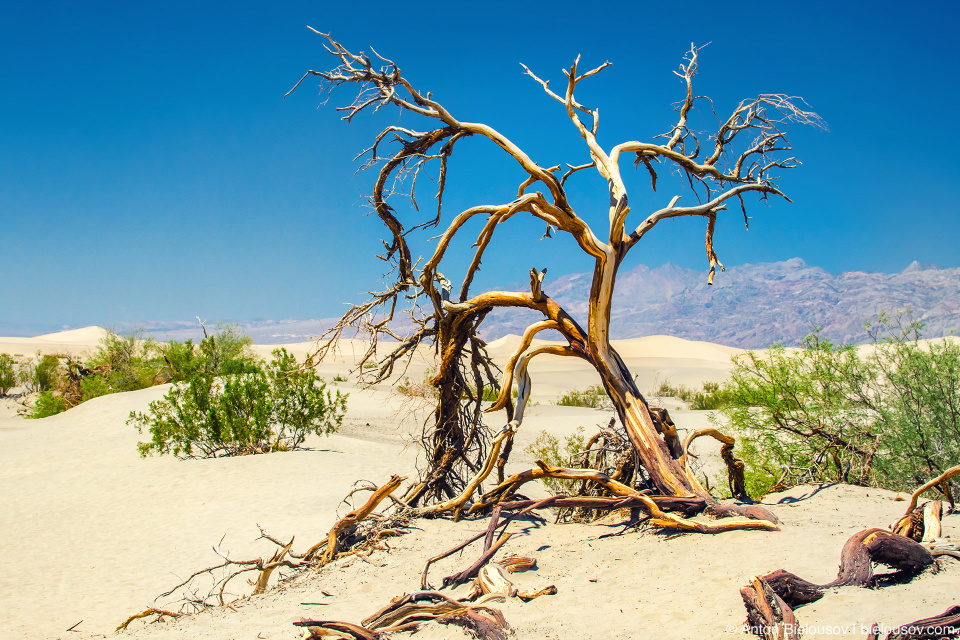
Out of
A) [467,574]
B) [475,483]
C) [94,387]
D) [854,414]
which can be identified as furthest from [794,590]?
[94,387]

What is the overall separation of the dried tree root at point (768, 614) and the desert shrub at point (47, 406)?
75.7ft

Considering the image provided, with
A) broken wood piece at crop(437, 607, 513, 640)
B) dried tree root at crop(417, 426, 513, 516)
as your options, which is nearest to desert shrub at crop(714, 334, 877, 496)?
dried tree root at crop(417, 426, 513, 516)

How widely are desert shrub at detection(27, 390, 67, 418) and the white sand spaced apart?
26.8 ft

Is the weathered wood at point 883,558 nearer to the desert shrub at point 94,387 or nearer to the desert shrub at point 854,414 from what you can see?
the desert shrub at point 854,414

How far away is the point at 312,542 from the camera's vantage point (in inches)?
273

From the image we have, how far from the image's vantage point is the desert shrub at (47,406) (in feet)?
65.2

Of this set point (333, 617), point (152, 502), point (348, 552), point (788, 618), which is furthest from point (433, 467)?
point (152, 502)

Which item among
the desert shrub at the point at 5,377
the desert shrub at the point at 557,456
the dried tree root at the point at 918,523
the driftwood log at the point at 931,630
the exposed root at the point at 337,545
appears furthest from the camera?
the desert shrub at the point at 5,377

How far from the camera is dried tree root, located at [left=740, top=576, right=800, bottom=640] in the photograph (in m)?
2.48

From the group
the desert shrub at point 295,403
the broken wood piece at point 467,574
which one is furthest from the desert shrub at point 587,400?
the broken wood piece at point 467,574

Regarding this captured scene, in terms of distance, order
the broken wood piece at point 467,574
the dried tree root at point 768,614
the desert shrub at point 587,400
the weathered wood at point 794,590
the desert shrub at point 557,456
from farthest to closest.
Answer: the desert shrub at point 587,400 < the desert shrub at point 557,456 < the broken wood piece at point 467,574 < the weathered wood at point 794,590 < the dried tree root at point 768,614

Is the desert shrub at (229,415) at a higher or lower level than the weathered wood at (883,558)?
lower

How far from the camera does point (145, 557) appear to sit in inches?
273

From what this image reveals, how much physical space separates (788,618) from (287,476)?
349 inches
